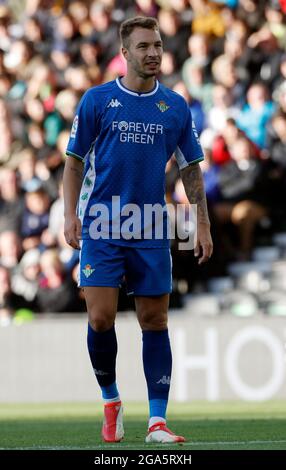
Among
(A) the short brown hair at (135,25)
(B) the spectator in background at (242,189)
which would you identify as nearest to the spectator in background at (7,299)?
(B) the spectator in background at (242,189)

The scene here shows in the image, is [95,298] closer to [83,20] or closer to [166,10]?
[166,10]

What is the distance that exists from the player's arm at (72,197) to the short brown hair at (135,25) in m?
0.76

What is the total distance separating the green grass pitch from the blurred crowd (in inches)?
76.5

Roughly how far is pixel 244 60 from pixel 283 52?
1.58 ft

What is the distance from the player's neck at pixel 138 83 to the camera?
24.2 feet

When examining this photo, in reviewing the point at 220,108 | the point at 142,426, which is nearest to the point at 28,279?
the point at 220,108

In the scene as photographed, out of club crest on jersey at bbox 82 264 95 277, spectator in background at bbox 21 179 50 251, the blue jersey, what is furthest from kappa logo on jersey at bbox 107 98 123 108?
spectator in background at bbox 21 179 50 251

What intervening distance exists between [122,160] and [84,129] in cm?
28

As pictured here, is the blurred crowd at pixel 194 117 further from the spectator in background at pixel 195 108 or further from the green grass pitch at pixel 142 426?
the green grass pitch at pixel 142 426

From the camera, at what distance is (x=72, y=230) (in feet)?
23.7

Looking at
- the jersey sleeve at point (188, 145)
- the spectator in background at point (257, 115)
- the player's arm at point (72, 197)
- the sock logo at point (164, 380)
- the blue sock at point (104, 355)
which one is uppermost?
the spectator in background at point (257, 115)

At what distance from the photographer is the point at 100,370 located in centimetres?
746

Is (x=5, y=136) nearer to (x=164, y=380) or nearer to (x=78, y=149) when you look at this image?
(x=78, y=149)

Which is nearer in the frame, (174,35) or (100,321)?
(100,321)
